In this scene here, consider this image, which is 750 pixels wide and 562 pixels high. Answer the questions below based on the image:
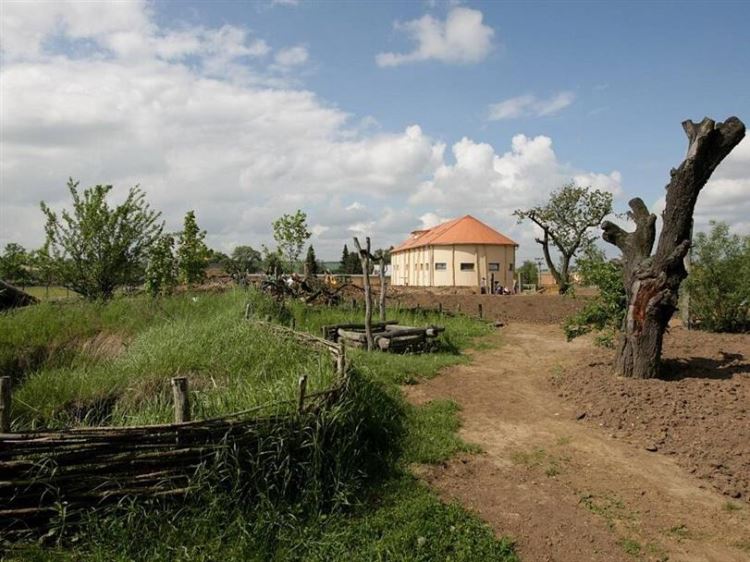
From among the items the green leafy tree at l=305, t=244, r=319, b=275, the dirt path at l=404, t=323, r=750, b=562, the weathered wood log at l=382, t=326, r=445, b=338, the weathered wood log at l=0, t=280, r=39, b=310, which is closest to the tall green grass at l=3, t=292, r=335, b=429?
the dirt path at l=404, t=323, r=750, b=562

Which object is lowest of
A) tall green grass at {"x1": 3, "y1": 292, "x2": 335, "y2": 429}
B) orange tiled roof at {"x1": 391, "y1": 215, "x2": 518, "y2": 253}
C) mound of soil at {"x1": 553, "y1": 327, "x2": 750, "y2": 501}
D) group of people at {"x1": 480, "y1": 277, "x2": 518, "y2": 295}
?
mound of soil at {"x1": 553, "y1": 327, "x2": 750, "y2": 501}

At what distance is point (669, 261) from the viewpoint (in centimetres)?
658

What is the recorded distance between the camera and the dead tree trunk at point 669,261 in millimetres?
6539

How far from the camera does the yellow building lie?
31.6 meters

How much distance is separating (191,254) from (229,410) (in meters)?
12.8

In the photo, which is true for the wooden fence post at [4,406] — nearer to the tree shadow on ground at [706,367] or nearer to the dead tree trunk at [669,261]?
the dead tree trunk at [669,261]

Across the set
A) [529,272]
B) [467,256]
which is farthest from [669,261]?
[529,272]

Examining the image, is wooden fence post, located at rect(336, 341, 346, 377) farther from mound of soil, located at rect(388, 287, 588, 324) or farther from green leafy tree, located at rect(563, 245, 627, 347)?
mound of soil, located at rect(388, 287, 588, 324)

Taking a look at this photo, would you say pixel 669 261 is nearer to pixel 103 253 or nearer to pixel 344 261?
pixel 103 253

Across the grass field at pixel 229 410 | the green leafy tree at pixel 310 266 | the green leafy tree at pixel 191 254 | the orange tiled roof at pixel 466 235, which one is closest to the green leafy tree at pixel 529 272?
the orange tiled roof at pixel 466 235

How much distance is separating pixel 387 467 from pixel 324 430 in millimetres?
811

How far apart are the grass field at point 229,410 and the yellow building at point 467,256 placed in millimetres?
22191

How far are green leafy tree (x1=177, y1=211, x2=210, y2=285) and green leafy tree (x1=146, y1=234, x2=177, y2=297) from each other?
4.73 feet

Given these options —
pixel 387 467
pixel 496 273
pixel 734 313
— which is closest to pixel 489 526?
pixel 387 467
